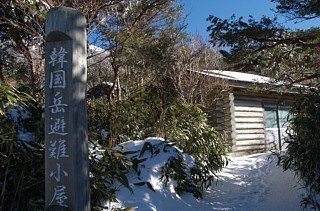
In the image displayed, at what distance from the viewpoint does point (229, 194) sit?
5980mm

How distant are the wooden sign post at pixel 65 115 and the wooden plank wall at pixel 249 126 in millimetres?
7906

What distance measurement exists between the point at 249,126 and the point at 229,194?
547 centimetres

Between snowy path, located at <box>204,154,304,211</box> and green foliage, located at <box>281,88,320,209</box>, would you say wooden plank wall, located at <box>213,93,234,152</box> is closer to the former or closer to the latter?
snowy path, located at <box>204,154,304,211</box>

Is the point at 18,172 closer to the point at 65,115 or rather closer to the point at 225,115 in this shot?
the point at 65,115

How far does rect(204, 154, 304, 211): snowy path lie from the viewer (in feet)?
17.1

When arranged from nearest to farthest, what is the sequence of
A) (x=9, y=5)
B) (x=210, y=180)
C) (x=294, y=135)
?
(x=294, y=135), (x=210, y=180), (x=9, y=5)

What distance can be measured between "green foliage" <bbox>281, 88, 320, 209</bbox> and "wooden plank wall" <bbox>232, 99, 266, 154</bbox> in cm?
560

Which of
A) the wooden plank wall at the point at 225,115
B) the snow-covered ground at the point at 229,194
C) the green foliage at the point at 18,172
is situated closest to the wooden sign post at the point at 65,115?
the green foliage at the point at 18,172

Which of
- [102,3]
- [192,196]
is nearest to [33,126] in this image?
[192,196]

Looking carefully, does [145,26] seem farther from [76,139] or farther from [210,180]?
[76,139]

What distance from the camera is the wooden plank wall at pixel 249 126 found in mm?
10617

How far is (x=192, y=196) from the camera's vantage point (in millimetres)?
5438

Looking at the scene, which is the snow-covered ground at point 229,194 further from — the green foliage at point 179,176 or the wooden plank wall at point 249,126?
the wooden plank wall at point 249,126

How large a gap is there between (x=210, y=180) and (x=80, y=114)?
149 inches
